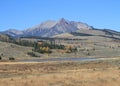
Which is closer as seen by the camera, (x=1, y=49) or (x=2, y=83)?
(x=2, y=83)

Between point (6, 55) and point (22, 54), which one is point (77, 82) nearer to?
point (6, 55)

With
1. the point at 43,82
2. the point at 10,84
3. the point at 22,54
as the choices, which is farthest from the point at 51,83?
the point at 22,54

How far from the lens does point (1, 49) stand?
648 ft

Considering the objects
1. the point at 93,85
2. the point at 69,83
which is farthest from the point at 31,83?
the point at 93,85

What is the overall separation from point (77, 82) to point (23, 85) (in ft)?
18.9

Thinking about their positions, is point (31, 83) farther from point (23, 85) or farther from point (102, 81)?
point (102, 81)

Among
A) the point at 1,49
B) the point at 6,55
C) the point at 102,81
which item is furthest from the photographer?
the point at 1,49

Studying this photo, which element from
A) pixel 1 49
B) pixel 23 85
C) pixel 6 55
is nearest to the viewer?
pixel 23 85

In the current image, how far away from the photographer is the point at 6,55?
589 ft

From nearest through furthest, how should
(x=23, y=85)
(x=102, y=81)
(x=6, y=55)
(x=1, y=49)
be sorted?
(x=23, y=85) < (x=102, y=81) < (x=6, y=55) < (x=1, y=49)

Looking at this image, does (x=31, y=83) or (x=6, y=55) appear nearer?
(x=31, y=83)

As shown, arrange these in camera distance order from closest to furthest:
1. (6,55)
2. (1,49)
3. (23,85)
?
(23,85), (6,55), (1,49)

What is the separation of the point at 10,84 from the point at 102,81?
965 centimetres

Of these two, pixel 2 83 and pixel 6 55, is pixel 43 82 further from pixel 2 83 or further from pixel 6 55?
pixel 6 55
